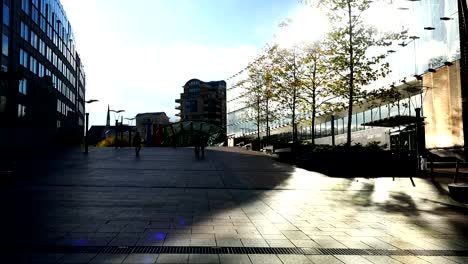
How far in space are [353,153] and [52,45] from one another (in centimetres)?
4997

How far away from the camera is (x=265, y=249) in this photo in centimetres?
508

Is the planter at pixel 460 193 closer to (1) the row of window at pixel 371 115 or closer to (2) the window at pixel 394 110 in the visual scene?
(1) the row of window at pixel 371 115

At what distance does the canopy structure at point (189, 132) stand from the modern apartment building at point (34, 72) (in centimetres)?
1983

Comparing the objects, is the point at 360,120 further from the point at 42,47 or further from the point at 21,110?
the point at 42,47

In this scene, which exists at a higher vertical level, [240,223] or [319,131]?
[319,131]

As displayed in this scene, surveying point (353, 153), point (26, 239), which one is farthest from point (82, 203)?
point (353, 153)

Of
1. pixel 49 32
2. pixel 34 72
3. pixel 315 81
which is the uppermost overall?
pixel 49 32

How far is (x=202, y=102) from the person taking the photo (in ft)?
461

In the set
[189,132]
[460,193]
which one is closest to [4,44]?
[460,193]

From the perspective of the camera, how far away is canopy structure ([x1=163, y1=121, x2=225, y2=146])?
3115 inches

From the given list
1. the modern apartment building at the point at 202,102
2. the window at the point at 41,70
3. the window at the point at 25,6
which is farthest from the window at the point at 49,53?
the modern apartment building at the point at 202,102

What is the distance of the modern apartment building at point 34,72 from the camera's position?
122 feet

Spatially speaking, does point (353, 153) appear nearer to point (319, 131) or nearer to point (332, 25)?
point (332, 25)

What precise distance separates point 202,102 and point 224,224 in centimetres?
13475
